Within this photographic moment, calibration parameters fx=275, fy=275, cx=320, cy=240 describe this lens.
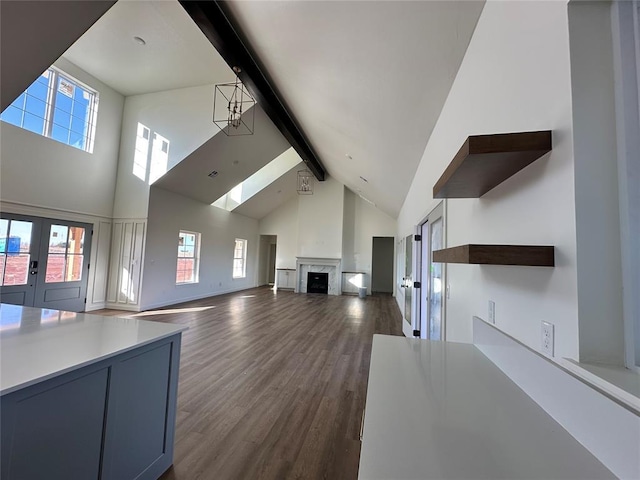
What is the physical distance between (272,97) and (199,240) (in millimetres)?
4806

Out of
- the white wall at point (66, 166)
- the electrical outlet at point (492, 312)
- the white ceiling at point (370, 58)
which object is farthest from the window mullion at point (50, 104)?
the electrical outlet at point (492, 312)

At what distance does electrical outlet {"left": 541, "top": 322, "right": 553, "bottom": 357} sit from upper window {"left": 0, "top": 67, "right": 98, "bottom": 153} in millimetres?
6904

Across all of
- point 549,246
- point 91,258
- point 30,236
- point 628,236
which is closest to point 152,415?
point 549,246

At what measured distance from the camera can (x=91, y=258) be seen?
19.4 ft

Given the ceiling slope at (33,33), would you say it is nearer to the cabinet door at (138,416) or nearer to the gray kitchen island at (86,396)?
the gray kitchen island at (86,396)

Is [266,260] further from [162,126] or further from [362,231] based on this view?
[162,126]

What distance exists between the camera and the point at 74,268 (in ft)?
18.5

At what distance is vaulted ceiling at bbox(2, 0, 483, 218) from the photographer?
183 centimetres

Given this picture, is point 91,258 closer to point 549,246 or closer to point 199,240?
point 199,240

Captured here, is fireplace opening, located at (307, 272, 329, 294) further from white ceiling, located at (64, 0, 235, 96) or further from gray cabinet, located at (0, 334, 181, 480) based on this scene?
gray cabinet, located at (0, 334, 181, 480)

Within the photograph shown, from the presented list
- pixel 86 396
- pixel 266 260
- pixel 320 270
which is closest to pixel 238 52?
pixel 86 396

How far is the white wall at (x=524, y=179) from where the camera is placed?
32.5 inches

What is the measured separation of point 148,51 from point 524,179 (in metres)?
5.96

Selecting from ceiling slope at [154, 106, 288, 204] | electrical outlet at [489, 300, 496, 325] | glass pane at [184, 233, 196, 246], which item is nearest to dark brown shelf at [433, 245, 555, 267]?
electrical outlet at [489, 300, 496, 325]
